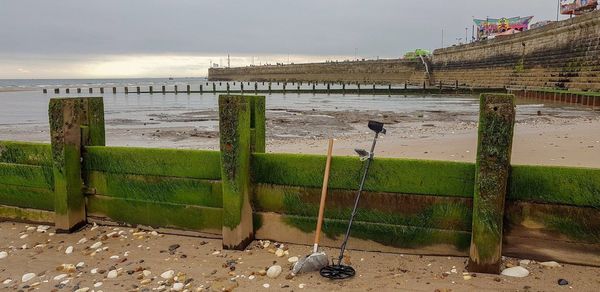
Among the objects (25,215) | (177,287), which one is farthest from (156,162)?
(25,215)

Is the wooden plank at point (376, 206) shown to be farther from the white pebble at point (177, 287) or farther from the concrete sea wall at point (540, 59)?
the concrete sea wall at point (540, 59)

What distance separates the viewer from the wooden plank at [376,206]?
13.5ft

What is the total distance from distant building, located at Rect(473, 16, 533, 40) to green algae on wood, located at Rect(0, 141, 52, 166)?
86558mm

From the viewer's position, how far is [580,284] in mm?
3645

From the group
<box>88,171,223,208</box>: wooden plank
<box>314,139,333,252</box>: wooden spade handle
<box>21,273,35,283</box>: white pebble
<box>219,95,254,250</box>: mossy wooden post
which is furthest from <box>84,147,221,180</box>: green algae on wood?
<box>21,273,35,283</box>: white pebble

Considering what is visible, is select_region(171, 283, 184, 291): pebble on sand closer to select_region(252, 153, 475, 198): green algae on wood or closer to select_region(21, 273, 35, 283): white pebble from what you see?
select_region(252, 153, 475, 198): green algae on wood

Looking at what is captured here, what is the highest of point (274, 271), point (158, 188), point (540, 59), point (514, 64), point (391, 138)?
point (540, 59)

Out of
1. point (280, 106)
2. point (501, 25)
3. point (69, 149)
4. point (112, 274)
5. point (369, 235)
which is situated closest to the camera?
point (112, 274)

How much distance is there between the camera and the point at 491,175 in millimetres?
3725

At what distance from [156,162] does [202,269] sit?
1.39m

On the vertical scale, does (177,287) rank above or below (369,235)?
below

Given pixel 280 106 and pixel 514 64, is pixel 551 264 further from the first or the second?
pixel 514 64

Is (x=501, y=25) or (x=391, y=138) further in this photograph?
(x=501, y=25)

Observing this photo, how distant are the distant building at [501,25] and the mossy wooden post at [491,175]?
282 feet
